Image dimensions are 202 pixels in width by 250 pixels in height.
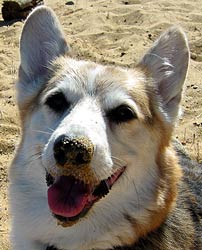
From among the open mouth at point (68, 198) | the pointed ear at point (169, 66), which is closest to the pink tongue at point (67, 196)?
the open mouth at point (68, 198)

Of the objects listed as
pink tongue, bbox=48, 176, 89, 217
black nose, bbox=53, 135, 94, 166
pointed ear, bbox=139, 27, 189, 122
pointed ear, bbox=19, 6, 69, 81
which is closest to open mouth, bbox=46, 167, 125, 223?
pink tongue, bbox=48, 176, 89, 217

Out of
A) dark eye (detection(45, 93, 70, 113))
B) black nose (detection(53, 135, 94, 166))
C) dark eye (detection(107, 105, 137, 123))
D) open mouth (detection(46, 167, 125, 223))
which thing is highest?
black nose (detection(53, 135, 94, 166))

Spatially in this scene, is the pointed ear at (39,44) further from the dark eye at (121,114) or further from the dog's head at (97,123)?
the dark eye at (121,114)

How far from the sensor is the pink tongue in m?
3.55

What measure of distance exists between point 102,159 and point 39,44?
4.04ft

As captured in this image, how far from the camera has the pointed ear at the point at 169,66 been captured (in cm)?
408

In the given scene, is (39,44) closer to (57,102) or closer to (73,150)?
(57,102)

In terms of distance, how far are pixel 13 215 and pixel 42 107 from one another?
73 centimetres

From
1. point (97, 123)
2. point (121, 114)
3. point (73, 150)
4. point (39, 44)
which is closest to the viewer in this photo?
point (73, 150)

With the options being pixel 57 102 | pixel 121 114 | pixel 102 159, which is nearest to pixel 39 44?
pixel 57 102

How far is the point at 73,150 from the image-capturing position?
3283 mm

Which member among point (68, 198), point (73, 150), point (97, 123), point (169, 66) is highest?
point (73, 150)

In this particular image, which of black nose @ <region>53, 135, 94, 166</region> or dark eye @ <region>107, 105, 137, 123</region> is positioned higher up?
black nose @ <region>53, 135, 94, 166</region>

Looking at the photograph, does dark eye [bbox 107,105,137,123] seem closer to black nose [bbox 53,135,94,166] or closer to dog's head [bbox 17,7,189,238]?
dog's head [bbox 17,7,189,238]
